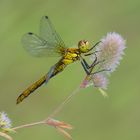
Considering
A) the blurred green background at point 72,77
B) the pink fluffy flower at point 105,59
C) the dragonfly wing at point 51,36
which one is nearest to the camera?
the pink fluffy flower at point 105,59

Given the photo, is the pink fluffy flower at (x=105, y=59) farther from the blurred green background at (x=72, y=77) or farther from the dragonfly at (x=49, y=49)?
the blurred green background at (x=72, y=77)

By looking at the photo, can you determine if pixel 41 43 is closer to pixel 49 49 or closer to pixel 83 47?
pixel 49 49

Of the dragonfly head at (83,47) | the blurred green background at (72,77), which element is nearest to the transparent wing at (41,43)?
the dragonfly head at (83,47)

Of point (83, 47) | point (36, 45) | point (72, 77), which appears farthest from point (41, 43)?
point (72, 77)

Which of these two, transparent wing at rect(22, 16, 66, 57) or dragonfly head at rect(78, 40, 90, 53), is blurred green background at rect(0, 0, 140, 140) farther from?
dragonfly head at rect(78, 40, 90, 53)

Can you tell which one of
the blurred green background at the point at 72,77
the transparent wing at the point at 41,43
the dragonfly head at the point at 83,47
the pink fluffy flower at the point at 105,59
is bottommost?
the pink fluffy flower at the point at 105,59

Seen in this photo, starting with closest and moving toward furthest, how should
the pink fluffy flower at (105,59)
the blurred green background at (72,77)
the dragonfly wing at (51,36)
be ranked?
1. the pink fluffy flower at (105,59)
2. the dragonfly wing at (51,36)
3. the blurred green background at (72,77)

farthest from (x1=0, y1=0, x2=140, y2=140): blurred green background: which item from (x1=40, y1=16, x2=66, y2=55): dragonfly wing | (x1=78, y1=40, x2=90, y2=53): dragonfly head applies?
(x1=78, y1=40, x2=90, y2=53): dragonfly head
